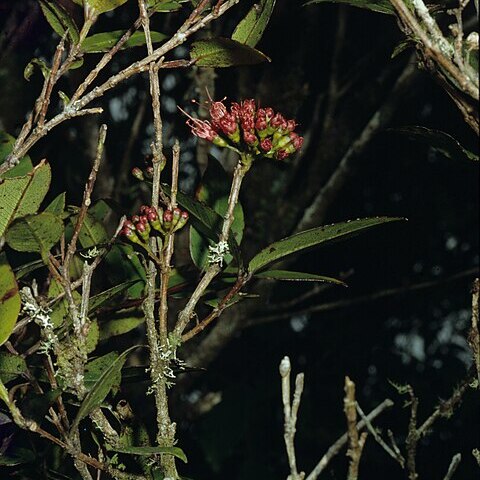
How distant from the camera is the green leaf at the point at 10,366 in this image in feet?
2.60

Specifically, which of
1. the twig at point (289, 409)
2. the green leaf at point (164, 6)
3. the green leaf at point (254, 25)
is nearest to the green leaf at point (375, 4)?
the green leaf at point (254, 25)

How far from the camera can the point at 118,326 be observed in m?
0.98

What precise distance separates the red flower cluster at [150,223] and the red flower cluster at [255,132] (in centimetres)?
11

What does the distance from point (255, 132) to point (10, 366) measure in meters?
0.33

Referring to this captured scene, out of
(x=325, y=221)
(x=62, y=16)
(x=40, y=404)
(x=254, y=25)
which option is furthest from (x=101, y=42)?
(x=325, y=221)

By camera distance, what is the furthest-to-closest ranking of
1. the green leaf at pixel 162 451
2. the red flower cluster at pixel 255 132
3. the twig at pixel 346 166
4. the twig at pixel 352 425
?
1. the twig at pixel 346 166
2. the red flower cluster at pixel 255 132
3. the green leaf at pixel 162 451
4. the twig at pixel 352 425

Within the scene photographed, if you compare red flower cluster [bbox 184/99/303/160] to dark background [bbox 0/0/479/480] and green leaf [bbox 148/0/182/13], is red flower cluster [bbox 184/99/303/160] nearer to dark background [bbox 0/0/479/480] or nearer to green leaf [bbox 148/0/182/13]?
green leaf [bbox 148/0/182/13]

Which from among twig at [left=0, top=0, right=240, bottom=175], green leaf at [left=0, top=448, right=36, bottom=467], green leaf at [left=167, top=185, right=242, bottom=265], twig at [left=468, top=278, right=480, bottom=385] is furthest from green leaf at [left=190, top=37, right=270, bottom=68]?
green leaf at [left=0, top=448, right=36, bottom=467]

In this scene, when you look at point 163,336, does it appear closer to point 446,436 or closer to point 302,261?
point 446,436

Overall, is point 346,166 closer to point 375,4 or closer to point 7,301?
point 375,4

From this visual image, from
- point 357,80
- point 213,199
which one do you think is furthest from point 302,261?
point 213,199

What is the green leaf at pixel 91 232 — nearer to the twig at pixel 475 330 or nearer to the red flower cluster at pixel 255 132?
the red flower cluster at pixel 255 132

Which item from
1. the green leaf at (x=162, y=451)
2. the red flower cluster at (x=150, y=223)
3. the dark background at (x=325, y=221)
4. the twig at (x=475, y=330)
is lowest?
the dark background at (x=325, y=221)

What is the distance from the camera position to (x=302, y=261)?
2.60m
